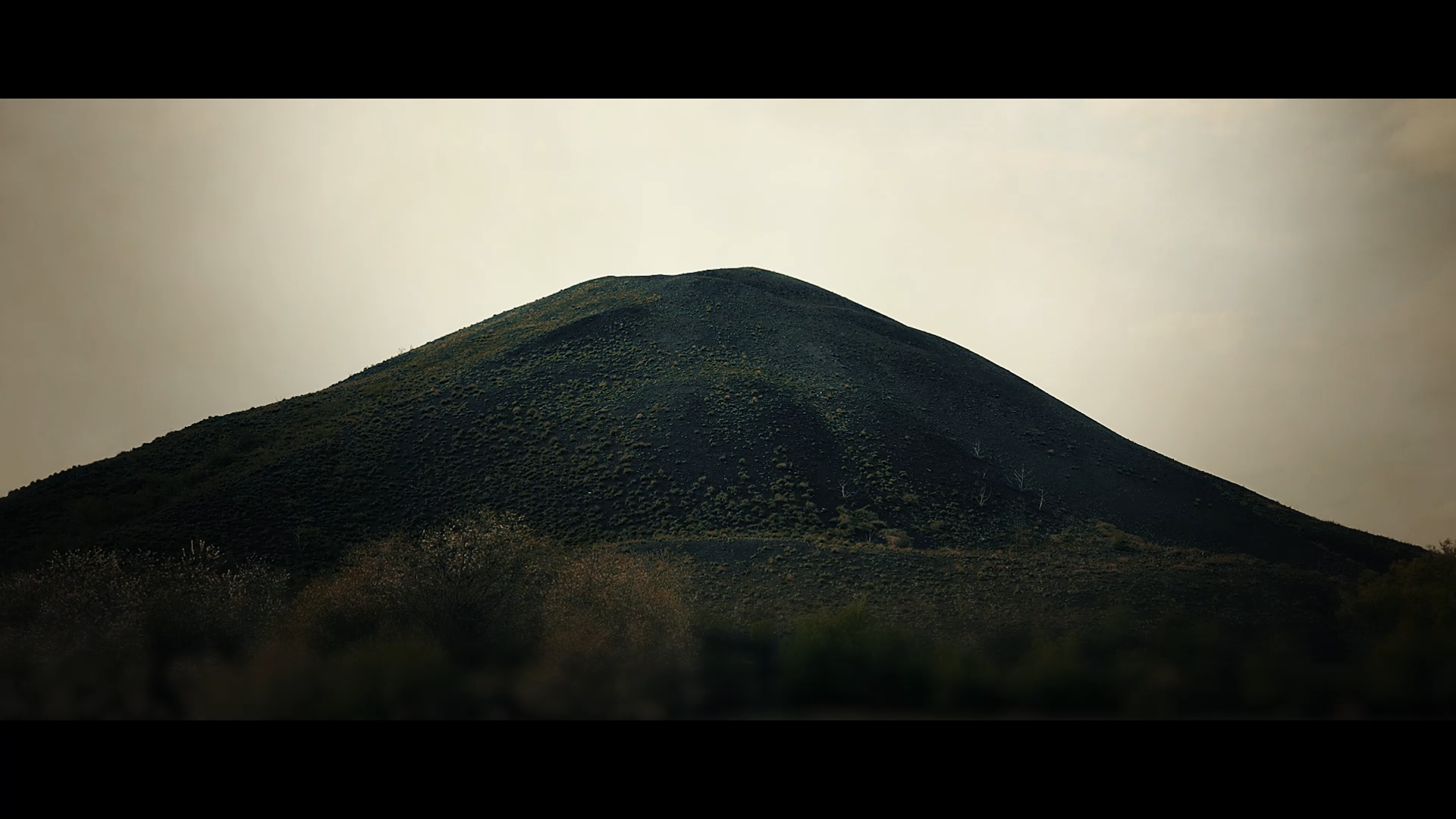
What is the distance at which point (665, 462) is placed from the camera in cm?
5212

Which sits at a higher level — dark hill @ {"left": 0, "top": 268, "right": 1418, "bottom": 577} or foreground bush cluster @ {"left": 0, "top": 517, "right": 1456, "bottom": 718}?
dark hill @ {"left": 0, "top": 268, "right": 1418, "bottom": 577}

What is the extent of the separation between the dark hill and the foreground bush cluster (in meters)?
15.9

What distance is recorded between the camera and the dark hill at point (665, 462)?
4612 centimetres

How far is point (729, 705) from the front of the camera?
1265 cm

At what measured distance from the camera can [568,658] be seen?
1664cm

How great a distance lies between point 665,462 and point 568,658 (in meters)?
35.5

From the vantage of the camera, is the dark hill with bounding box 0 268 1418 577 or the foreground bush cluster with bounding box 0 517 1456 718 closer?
the foreground bush cluster with bounding box 0 517 1456 718

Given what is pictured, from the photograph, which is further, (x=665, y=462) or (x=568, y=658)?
(x=665, y=462)

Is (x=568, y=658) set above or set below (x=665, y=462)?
below

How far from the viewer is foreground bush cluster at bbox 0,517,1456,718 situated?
12789mm

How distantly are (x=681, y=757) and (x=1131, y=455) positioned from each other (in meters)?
62.2

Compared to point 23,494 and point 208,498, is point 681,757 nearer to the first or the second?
point 208,498
